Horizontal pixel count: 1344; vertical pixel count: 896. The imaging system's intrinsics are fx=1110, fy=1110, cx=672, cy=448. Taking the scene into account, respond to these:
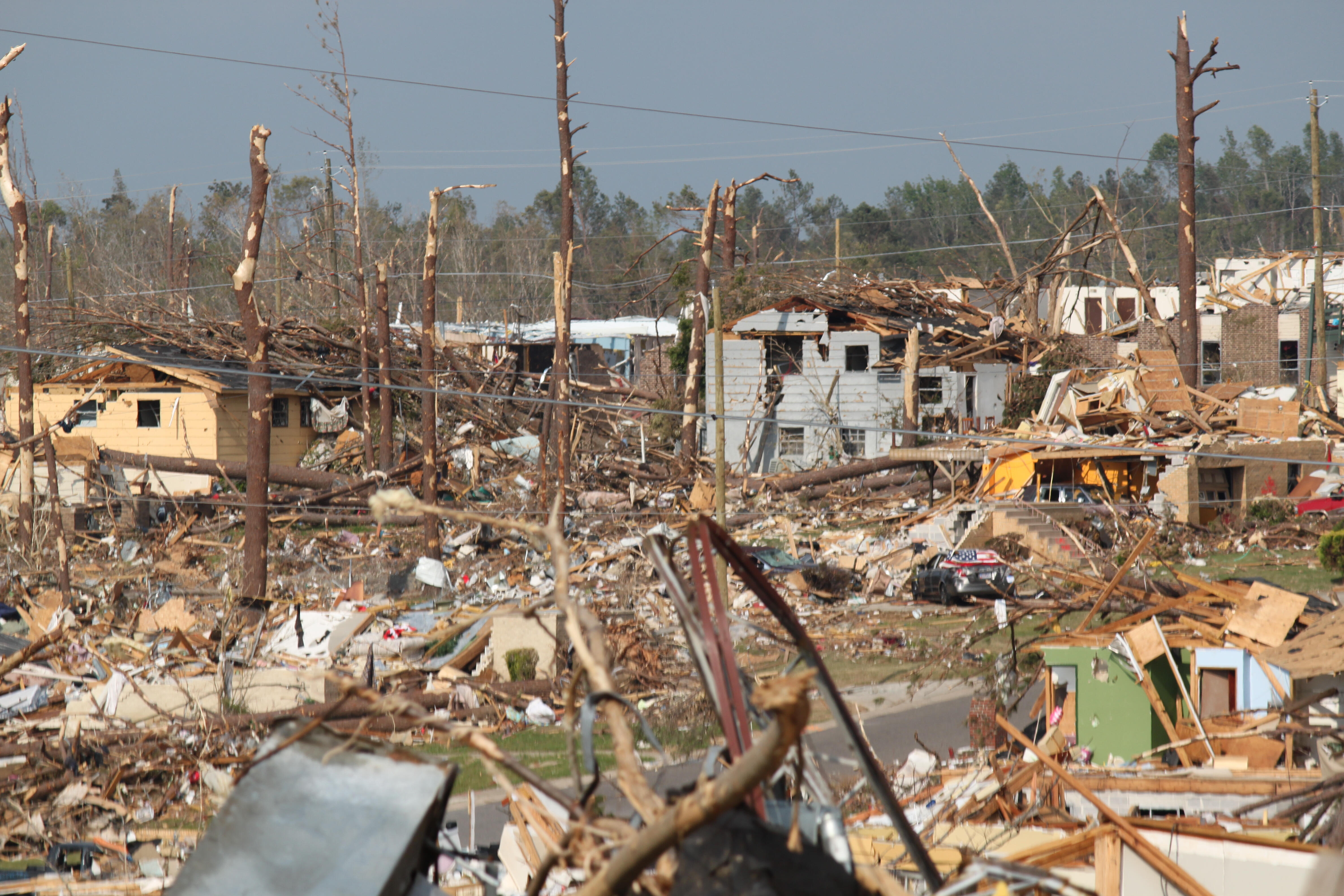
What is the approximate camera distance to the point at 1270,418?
25219 millimetres

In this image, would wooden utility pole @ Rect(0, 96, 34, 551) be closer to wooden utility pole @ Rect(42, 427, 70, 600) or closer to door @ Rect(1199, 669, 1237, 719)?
wooden utility pole @ Rect(42, 427, 70, 600)

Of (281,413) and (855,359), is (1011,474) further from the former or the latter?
(281,413)

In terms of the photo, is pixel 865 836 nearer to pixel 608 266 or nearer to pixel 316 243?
pixel 316 243

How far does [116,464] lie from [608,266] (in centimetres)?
5398

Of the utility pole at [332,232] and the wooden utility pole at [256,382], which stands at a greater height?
the utility pole at [332,232]

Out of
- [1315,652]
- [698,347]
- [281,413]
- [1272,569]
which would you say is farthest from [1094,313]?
[1315,652]

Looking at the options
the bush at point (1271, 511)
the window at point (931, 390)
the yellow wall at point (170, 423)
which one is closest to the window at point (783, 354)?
the window at point (931, 390)

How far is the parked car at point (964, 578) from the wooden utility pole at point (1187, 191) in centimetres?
1319

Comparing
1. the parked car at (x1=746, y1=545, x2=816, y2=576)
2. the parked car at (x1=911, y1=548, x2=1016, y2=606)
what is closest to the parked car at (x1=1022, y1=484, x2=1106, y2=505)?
the parked car at (x1=911, y1=548, x2=1016, y2=606)

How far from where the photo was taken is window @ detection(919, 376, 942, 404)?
1226 inches

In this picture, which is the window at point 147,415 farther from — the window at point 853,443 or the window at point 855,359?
the window at point 855,359

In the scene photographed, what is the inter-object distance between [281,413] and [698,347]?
1225cm

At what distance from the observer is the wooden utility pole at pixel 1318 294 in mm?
36219

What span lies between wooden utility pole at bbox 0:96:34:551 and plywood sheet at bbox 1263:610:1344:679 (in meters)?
16.5
